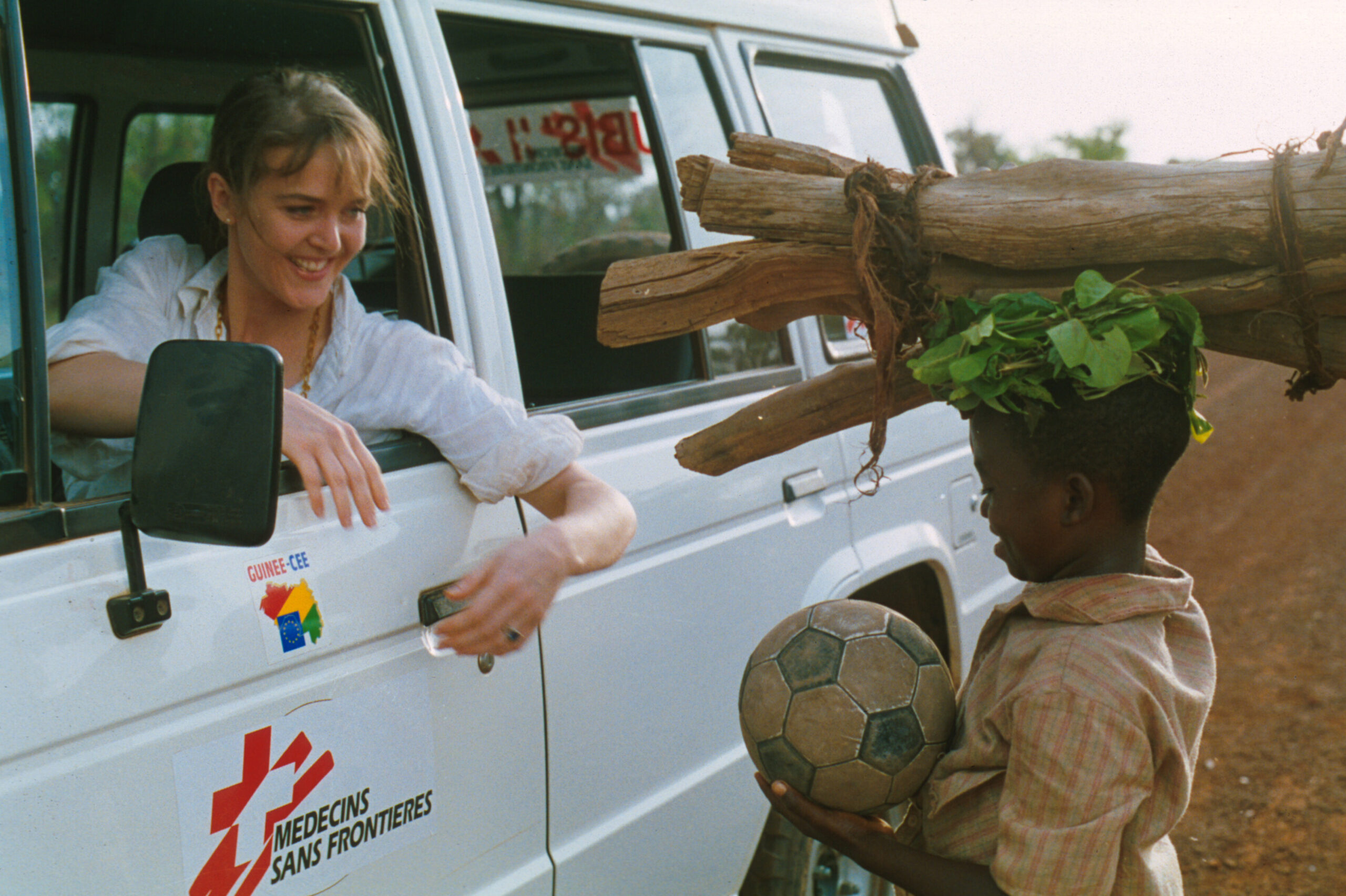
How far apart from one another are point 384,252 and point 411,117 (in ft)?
5.22

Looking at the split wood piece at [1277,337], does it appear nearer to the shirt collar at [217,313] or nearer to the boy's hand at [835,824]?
the boy's hand at [835,824]

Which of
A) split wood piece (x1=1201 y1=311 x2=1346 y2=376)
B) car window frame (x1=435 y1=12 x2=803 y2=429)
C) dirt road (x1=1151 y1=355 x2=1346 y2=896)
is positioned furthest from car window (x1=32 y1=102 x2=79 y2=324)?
dirt road (x1=1151 y1=355 x2=1346 y2=896)

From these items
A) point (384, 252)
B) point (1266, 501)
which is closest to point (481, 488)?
point (384, 252)

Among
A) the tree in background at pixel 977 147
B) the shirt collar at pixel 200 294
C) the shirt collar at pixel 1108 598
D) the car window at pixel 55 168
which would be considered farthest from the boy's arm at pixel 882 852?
the tree in background at pixel 977 147

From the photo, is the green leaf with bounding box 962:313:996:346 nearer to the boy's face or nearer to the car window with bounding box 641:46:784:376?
the boy's face

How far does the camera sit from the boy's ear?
1646 mm

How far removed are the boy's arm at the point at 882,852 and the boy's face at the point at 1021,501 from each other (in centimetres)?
44

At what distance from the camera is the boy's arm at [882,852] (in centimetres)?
169

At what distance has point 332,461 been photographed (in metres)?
1.83

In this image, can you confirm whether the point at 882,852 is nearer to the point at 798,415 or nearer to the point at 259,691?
the point at 798,415

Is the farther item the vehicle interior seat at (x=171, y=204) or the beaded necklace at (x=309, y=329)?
the vehicle interior seat at (x=171, y=204)

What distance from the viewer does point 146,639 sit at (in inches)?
63.2

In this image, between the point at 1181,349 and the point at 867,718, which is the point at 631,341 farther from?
the point at 1181,349

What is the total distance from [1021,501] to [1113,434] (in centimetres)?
16
